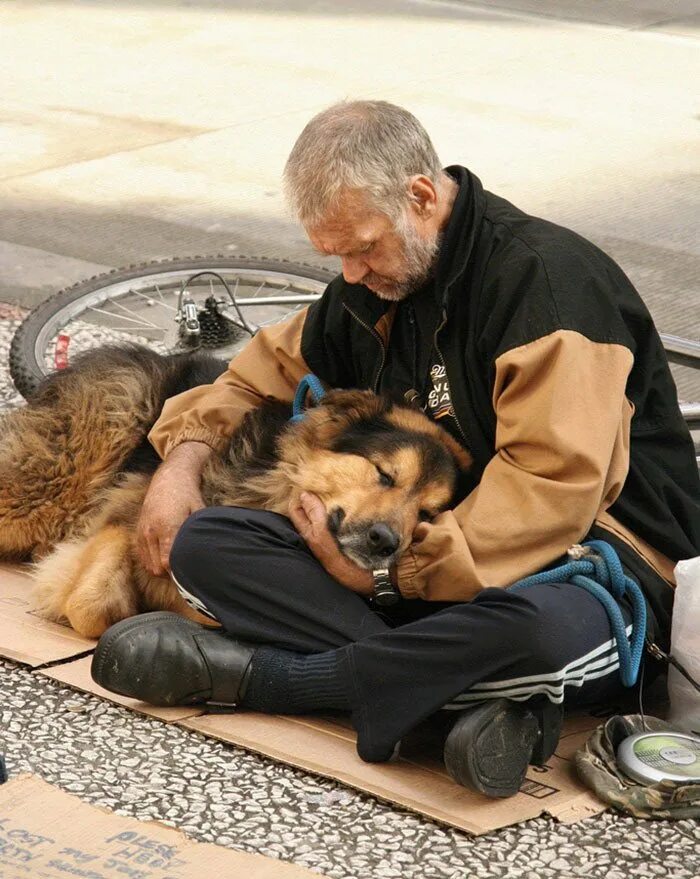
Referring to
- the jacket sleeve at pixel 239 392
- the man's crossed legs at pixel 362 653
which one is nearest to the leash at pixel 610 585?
the man's crossed legs at pixel 362 653

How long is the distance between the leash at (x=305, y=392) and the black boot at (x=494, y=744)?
3.99ft

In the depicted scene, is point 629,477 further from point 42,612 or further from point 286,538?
point 42,612

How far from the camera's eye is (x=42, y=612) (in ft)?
13.2

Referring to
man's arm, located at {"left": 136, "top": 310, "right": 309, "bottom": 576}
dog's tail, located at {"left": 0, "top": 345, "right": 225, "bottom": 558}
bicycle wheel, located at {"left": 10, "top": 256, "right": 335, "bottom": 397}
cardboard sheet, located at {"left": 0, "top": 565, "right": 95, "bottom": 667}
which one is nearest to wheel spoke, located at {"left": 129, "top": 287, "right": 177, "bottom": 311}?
bicycle wheel, located at {"left": 10, "top": 256, "right": 335, "bottom": 397}

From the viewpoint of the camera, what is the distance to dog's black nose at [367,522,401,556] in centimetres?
340

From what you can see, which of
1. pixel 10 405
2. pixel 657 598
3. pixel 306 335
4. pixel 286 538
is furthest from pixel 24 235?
pixel 657 598

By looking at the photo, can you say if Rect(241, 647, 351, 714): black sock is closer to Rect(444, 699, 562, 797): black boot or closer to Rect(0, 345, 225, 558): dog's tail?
Rect(444, 699, 562, 797): black boot

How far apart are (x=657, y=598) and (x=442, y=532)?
2.03 feet

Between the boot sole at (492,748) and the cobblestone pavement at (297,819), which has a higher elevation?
the boot sole at (492,748)

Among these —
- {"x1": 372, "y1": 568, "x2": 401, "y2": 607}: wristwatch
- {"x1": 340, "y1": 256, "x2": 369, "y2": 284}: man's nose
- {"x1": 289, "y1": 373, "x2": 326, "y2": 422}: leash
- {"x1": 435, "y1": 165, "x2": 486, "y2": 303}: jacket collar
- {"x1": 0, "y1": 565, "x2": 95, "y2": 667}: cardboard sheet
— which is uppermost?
{"x1": 435, "y1": 165, "x2": 486, "y2": 303}: jacket collar

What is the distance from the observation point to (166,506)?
153 inches

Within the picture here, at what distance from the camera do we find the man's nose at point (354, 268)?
11.9 ft

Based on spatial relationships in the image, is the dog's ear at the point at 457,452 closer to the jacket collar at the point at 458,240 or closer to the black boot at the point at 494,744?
the jacket collar at the point at 458,240

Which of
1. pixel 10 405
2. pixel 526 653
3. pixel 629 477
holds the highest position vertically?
pixel 629 477
